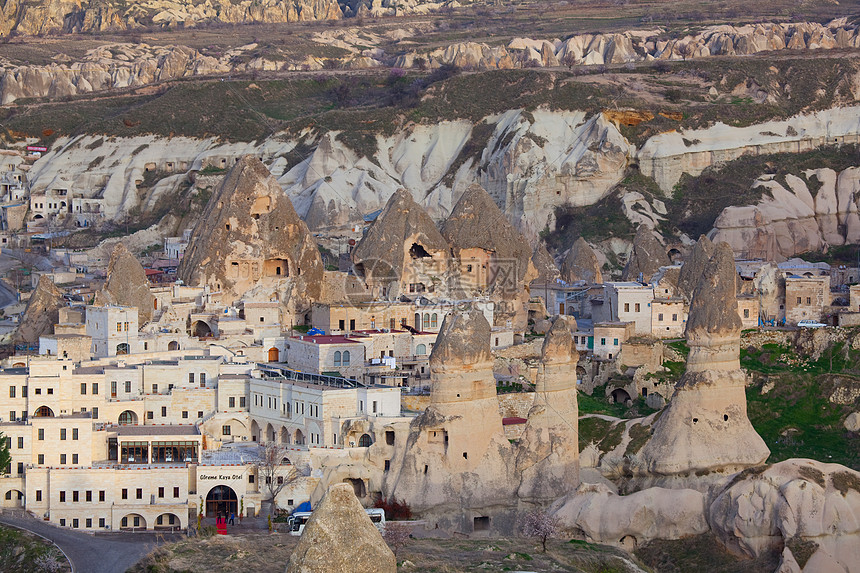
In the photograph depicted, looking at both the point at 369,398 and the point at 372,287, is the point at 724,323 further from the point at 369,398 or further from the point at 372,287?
the point at 372,287

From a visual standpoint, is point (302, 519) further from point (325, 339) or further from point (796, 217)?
point (796, 217)

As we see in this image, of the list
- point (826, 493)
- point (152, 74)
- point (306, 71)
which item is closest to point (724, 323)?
point (826, 493)

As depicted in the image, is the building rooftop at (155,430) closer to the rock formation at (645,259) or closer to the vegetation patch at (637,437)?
the vegetation patch at (637,437)

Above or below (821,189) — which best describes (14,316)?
below

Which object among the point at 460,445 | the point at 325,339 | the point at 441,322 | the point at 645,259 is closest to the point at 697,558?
the point at 460,445

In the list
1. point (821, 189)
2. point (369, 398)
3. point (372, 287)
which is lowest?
point (369, 398)

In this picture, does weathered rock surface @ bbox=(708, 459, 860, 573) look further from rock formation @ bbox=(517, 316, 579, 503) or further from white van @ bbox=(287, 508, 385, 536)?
white van @ bbox=(287, 508, 385, 536)
